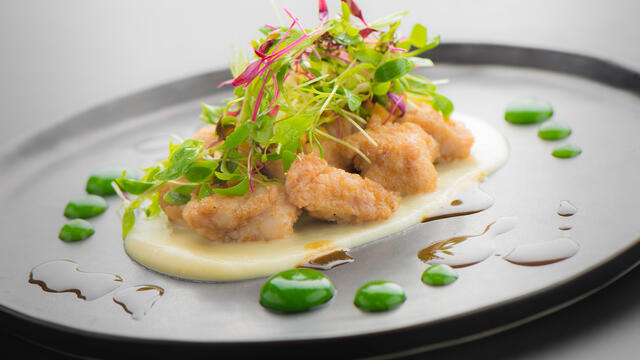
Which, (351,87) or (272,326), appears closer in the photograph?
(272,326)

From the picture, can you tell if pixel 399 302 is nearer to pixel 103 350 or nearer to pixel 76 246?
pixel 103 350

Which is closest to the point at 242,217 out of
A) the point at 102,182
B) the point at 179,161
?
the point at 179,161

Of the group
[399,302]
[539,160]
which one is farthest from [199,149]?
[539,160]

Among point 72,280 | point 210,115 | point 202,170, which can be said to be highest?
point 210,115

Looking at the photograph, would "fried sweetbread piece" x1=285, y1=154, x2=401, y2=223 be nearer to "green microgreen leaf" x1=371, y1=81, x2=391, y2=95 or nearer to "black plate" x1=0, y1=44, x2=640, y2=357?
"black plate" x1=0, y1=44, x2=640, y2=357

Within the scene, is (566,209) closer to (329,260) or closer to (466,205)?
(466,205)

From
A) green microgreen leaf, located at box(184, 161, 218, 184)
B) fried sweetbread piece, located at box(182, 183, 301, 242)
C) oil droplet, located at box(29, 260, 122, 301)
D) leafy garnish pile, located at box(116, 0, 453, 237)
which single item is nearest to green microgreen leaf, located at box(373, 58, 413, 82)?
leafy garnish pile, located at box(116, 0, 453, 237)
